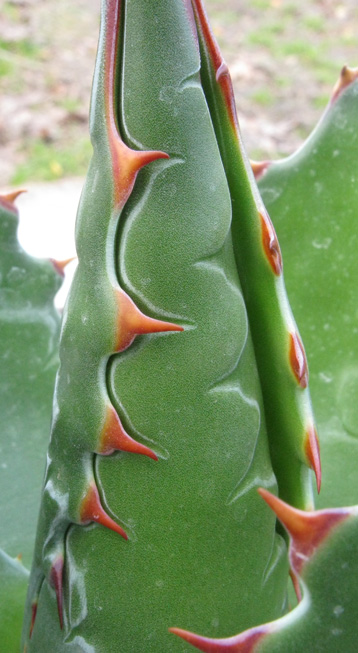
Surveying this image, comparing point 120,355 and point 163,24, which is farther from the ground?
point 163,24

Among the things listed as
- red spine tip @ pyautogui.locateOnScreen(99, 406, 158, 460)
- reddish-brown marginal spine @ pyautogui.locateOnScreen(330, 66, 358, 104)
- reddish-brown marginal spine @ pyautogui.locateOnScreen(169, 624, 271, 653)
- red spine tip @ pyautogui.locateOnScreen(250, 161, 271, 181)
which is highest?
reddish-brown marginal spine @ pyautogui.locateOnScreen(330, 66, 358, 104)

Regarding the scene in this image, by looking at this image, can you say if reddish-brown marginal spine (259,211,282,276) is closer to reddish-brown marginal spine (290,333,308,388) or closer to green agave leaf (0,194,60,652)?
reddish-brown marginal spine (290,333,308,388)

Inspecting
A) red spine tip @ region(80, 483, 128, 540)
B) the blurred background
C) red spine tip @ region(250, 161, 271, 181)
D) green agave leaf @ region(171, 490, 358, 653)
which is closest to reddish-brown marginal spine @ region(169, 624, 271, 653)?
green agave leaf @ region(171, 490, 358, 653)

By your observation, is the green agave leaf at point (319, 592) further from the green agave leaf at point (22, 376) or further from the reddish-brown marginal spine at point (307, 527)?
the green agave leaf at point (22, 376)

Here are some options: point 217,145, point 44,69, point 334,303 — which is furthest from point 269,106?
point 217,145

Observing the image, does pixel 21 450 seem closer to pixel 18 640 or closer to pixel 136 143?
pixel 18 640

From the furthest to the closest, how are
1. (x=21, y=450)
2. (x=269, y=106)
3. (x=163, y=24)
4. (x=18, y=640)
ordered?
(x=269, y=106) → (x=21, y=450) → (x=18, y=640) → (x=163, y=24)
